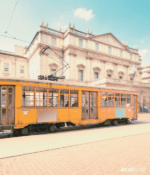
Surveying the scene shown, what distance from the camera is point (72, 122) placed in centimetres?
925

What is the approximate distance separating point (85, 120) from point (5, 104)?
5068 millimetres

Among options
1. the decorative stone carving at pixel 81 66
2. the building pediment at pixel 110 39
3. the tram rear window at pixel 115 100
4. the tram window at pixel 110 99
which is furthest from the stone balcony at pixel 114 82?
the tram window at pixel 110 99

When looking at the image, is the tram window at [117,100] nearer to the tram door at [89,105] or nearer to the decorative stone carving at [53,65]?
the tram door at [89,105]

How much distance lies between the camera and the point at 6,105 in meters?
7.39

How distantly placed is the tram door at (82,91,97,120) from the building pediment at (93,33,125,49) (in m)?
24.4

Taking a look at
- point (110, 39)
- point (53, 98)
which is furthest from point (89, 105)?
point (110, 39)

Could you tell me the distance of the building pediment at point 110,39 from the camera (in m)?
32.7

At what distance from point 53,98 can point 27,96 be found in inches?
59.0

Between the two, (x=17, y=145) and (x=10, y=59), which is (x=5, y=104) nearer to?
(x=17, y=145)

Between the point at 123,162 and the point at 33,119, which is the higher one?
the point at 33,119

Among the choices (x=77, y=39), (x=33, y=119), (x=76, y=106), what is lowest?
(x=33, y=119)

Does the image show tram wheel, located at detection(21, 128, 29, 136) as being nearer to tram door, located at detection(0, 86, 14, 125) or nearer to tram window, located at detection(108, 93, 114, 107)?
tram door, located at detection(0, 86, 14, 125)

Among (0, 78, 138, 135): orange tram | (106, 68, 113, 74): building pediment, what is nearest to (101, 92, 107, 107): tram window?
(0, 78, 138, 135): orange tram

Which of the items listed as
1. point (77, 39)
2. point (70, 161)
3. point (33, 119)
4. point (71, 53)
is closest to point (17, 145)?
point (33, 119)
